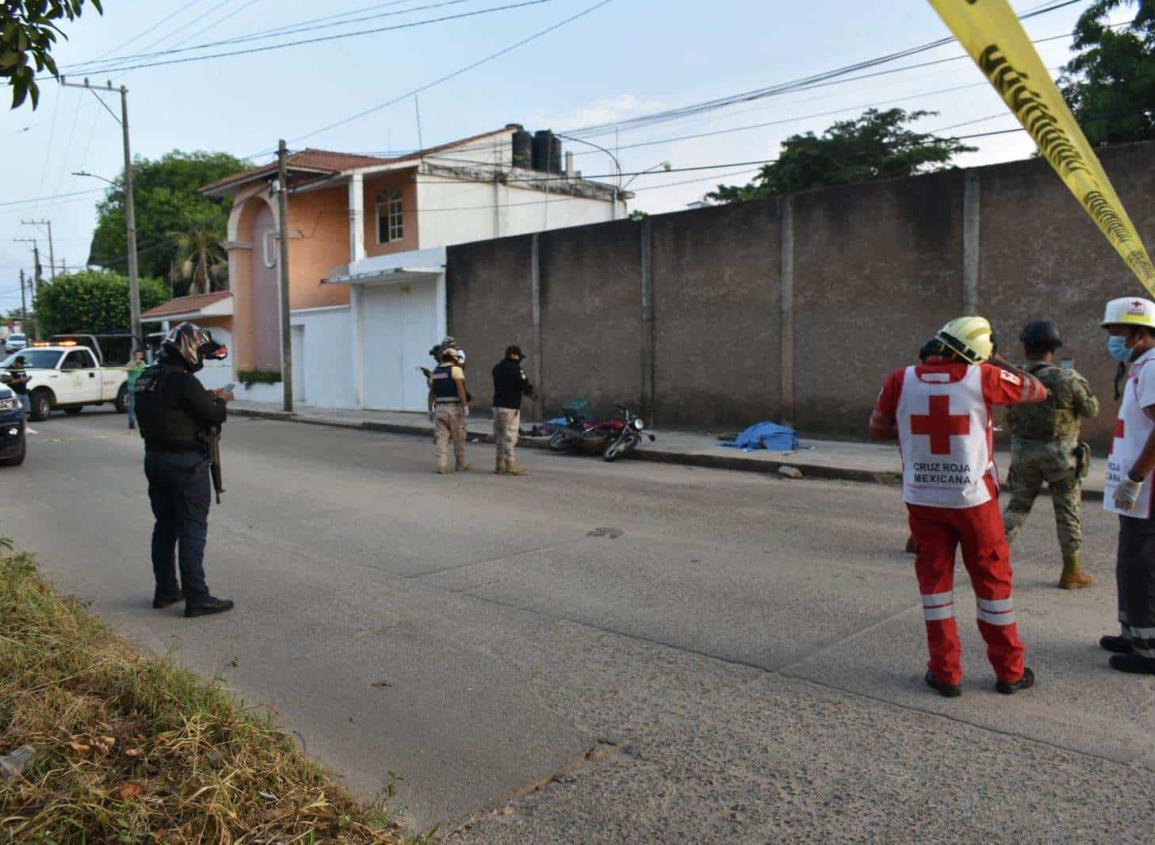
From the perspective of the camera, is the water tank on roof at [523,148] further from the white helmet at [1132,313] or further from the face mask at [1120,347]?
the white helmet at [1132,313]

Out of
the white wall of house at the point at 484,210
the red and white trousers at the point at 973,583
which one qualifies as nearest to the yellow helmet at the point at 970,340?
the red and white trousers at the point at 973,583

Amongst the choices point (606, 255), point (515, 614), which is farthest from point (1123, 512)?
point (606, 255)

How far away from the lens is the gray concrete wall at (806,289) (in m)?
13.1

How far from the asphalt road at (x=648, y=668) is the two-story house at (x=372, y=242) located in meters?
14.8

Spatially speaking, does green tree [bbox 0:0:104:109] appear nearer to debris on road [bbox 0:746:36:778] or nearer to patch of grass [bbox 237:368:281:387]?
debris on road [bbox 0:746:36:778]

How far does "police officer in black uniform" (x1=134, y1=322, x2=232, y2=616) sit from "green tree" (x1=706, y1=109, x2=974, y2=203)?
31.6 m

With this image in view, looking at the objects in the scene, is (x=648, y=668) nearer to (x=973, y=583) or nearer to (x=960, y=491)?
(x=973, y=583)

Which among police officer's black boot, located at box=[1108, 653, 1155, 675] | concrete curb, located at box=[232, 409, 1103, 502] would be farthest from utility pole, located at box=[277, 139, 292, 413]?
police officer's black boot, located at box=[1108, 653, 1155, 675]

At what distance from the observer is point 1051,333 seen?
631 cm

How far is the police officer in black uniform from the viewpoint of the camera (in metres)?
6.17

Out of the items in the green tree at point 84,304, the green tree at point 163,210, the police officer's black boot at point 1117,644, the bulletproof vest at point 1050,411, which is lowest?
the police officer's black boot at point 1117,644

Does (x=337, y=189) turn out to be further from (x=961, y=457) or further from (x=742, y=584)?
(x=961, y=457)

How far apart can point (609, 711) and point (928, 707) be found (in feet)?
5.04

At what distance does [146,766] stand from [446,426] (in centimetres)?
1006
